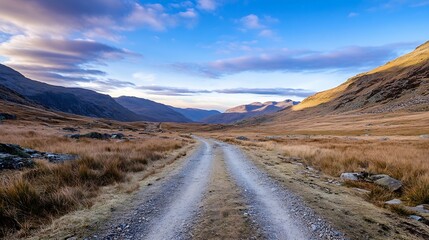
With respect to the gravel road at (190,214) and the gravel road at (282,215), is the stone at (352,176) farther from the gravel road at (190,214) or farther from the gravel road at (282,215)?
the gravel road at (190,214)

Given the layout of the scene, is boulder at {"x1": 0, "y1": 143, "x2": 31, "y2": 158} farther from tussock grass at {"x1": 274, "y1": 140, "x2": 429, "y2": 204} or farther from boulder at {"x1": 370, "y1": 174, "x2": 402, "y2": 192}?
→ boulder at {"x1": 370, "y1": 174, "x2": 402, "y2": 192}

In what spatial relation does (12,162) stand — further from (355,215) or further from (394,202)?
(394,202)

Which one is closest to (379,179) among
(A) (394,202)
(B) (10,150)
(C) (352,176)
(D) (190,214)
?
(C) (352,176)

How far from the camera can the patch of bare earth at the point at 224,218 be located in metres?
6.73

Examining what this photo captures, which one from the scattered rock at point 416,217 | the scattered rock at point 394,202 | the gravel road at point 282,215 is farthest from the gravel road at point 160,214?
the scattered rock at point 394,202

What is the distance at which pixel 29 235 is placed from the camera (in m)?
6.46

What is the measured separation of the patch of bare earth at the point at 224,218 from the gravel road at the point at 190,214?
0.21 m

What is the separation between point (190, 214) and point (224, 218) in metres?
1.13

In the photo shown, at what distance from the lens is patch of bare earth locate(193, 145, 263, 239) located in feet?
22.1

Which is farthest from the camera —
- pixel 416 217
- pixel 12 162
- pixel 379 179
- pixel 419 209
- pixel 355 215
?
pixel 379 179

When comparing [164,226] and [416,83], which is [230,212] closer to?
[164,226]

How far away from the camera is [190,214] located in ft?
26.9

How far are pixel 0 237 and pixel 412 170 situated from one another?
697 inches

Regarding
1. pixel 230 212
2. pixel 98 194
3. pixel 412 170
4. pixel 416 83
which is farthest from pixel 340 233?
pixel 416 83
